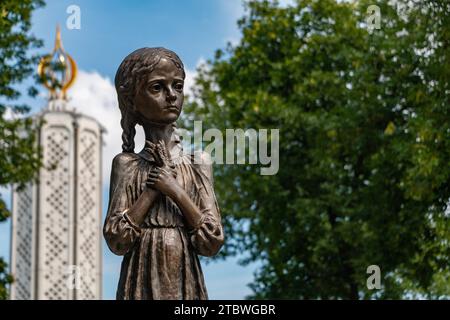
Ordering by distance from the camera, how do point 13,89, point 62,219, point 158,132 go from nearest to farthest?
point 158,132
point 13,89
point 62,219

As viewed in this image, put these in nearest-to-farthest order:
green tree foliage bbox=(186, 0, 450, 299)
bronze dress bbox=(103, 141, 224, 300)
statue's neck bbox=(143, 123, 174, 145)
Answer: bronze dress bbox=(103, 141, 224, 300) < statue's neck bbox=(143, 123, 174, 145) < green tree foliage bbox=(186, 0, 450, 299)

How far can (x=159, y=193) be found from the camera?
7.02 meters

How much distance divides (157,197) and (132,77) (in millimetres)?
928

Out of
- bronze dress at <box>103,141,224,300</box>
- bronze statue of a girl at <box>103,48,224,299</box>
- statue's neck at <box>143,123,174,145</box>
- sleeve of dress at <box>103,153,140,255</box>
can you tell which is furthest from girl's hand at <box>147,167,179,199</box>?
statue's neck at <box>143,123,174,145</box>

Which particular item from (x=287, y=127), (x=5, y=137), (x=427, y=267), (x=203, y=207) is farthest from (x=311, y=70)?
(x=203, y=207)

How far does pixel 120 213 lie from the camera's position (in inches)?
276

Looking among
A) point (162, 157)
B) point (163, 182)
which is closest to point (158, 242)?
point (163, 182)

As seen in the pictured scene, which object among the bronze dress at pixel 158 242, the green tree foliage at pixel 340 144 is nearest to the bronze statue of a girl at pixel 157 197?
the bronze dress at pixel 158 242

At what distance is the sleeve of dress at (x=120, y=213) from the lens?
6.91 m

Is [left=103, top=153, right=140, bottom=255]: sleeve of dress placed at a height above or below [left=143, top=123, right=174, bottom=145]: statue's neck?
below

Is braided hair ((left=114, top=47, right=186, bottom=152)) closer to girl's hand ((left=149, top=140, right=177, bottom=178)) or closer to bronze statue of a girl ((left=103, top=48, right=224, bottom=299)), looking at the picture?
bronze statue of a girl ((left=103, top=48, right=224, bottom=299))

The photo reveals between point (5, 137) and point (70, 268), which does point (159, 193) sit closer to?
point (5, 137)

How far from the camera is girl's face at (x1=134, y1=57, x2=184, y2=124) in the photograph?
7219 millimetres

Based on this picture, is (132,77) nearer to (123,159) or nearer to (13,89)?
(123,159)
